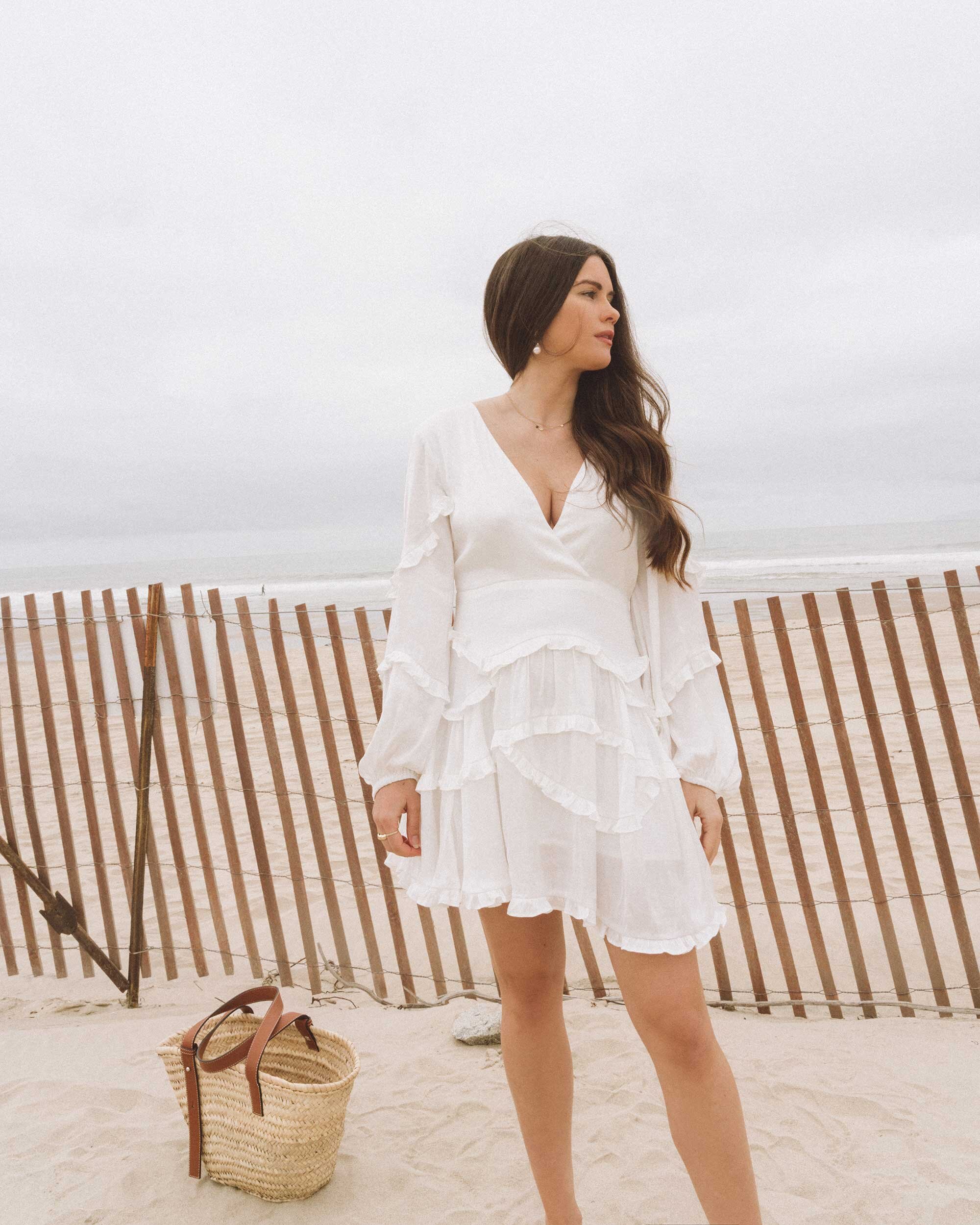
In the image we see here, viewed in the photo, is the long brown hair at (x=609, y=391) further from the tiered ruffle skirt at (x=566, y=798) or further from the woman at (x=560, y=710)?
the tiered ruffle skirt at (x=566, y=798)

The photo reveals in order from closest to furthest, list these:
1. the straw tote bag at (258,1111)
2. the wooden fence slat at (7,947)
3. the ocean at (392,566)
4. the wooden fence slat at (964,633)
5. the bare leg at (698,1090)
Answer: the bare leg at (698,1090) → the straw tote bag at (258,1111) → the wooden fence slat at (964,633) → the wooden fence slat at (7,947) → the ocean at (392,566)

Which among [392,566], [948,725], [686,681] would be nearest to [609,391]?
[686,681]

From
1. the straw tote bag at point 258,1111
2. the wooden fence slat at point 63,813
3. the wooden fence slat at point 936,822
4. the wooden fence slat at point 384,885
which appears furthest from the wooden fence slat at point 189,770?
the wooden fence slat at point 936,822

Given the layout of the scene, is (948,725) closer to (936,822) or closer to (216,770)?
(936,822)

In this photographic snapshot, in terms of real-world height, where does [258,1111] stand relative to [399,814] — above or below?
below

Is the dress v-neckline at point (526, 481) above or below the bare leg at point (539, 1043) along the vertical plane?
above

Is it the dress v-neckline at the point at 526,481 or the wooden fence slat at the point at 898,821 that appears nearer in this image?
the dress v-neckline at the point at 526,481

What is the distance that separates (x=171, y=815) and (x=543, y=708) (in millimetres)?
2308

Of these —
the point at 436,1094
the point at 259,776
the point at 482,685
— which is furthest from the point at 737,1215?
the point at 259,776

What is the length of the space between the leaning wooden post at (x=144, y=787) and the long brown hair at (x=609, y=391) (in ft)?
6.31

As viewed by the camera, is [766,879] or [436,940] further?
[436,940]

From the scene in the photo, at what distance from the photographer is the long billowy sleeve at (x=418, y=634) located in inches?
65.5

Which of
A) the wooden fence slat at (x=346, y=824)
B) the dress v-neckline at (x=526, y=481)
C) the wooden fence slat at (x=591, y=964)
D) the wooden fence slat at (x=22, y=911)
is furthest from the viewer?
the wooden fence slat at (x=22, y=911)

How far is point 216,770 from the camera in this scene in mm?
3381
